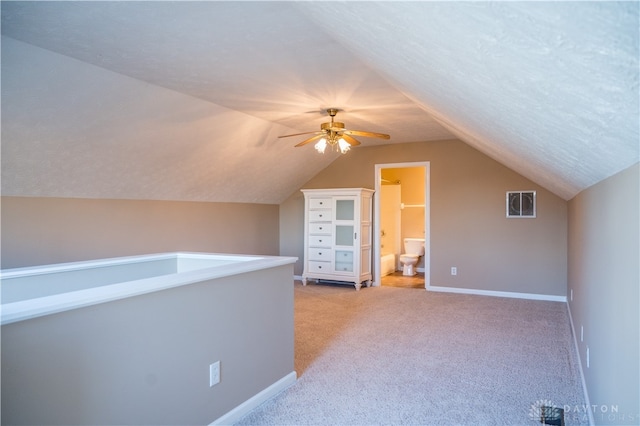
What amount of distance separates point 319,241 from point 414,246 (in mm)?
2173

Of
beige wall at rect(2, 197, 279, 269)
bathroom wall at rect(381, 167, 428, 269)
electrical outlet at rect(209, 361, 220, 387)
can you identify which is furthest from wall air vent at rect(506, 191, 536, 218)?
electrical outlet at rect(209, 361, 220, 387)

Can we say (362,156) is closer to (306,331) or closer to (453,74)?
(306,331)

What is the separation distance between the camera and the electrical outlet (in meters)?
2.18

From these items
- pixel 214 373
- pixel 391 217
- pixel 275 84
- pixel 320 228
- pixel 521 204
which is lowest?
pixel 214 373

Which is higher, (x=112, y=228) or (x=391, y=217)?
Answer: (x=391, y=217)

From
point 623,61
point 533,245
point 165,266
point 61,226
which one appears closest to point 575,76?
point 623,61

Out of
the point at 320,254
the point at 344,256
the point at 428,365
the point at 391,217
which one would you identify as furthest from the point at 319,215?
the point at 428,365

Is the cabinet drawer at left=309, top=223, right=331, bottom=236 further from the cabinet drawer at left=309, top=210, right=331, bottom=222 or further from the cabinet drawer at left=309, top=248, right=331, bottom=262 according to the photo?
the cabinet drawer at left=309, top=248, right=331, bottom=262

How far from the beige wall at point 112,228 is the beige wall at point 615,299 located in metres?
4.33

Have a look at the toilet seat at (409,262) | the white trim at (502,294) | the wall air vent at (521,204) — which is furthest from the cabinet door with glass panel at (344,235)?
the wall air vent at (521,204)

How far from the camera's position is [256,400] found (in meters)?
2.50

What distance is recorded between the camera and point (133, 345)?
1.77 meters

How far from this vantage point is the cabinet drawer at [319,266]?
21.4ft

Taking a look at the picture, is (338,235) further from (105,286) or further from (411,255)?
(105,286)
